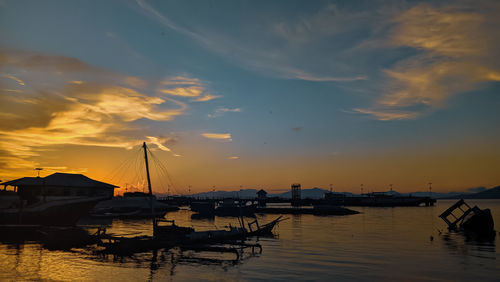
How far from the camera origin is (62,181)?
3319 inches

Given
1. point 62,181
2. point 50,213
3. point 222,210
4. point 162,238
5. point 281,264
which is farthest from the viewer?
point 222,210

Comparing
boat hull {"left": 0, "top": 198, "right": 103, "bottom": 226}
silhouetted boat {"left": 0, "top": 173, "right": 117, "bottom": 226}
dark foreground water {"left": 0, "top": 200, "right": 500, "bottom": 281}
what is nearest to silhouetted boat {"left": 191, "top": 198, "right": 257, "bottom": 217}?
silhouetted boat {"left": 0, "top": 173, "right": 117, "bottom": 226}

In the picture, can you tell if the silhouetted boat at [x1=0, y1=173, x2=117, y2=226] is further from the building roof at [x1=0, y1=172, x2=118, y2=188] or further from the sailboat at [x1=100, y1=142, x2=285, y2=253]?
the sailboat at [x1=100, y1=142, x2=285, y2=253]

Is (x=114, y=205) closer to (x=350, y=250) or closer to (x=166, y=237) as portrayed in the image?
(x=166, y=237)

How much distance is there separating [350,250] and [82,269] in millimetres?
31556

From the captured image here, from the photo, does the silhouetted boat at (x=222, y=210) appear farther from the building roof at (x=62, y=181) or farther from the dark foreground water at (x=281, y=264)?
the dark foreground water at (x=281, y=264)

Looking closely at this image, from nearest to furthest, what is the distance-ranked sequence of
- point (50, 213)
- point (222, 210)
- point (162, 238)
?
point (162, 238), point (50, 213), point (222, 210)

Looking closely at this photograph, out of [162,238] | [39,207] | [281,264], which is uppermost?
[39,207]

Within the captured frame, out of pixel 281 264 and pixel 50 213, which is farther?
pixel 50 213

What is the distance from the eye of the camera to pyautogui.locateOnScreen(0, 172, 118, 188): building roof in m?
71.4

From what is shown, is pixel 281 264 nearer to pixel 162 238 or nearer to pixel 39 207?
pixel 162 238

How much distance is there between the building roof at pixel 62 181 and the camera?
7142 centimetres

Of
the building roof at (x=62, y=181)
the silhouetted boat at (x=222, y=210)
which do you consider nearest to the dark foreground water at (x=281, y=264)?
the building roof at (x=62, y=181)

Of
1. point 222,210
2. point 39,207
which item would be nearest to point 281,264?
point 39,207
